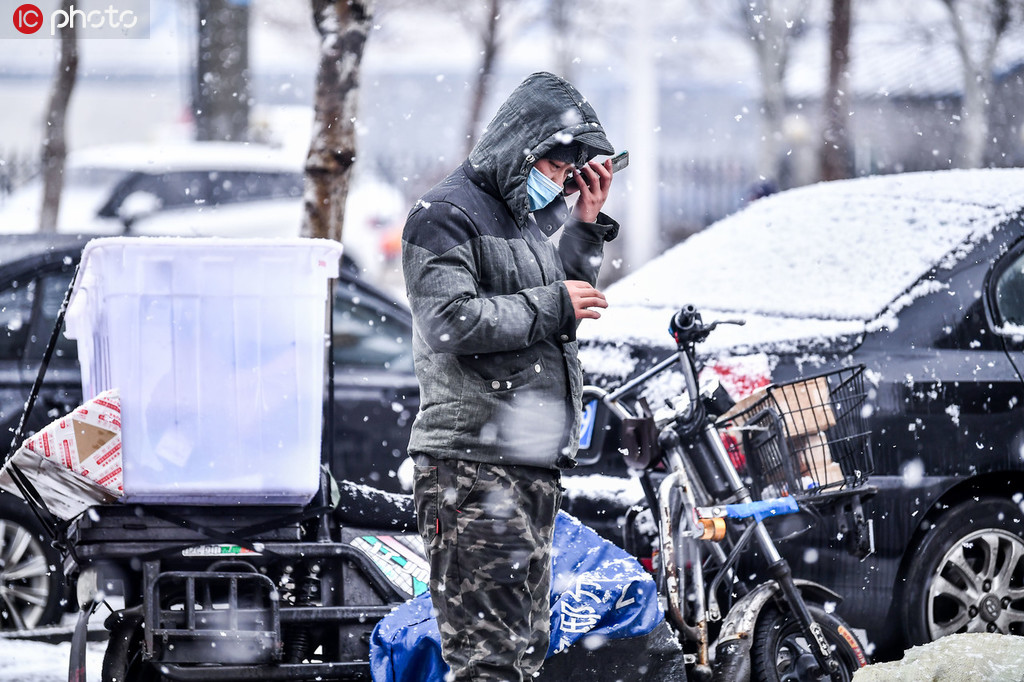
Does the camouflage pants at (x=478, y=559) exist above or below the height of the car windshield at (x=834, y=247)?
below

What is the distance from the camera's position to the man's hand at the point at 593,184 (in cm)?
321

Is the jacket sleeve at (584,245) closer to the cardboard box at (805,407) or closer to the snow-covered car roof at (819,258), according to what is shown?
the cardboard box at (805,407)

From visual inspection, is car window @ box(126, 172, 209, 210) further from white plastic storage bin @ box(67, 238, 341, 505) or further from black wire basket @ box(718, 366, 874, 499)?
black wire basket @ box(718, 366, 874, 499)

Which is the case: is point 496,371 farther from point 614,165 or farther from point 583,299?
point 614,165

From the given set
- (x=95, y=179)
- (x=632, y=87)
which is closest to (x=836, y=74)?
(x=632, y=87)

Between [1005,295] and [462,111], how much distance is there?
36.7m

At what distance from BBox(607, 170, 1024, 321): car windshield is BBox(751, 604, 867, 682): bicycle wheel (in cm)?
115

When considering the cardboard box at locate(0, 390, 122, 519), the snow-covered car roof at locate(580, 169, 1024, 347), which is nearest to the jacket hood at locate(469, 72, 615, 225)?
the cardboard box at locate(0, 390, 122, 519)

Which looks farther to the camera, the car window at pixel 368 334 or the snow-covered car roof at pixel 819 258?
the car window at pixel 368 334

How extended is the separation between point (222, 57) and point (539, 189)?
12699mm

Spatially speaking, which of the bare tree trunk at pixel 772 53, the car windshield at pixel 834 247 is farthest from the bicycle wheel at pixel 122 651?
the bare tree trunk at pixel 772 53

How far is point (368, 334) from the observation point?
21.2 ft

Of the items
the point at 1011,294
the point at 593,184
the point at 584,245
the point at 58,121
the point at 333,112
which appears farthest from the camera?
the point at 58,121

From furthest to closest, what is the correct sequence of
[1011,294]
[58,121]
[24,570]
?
[58,121], [24,570], [1011,294]
